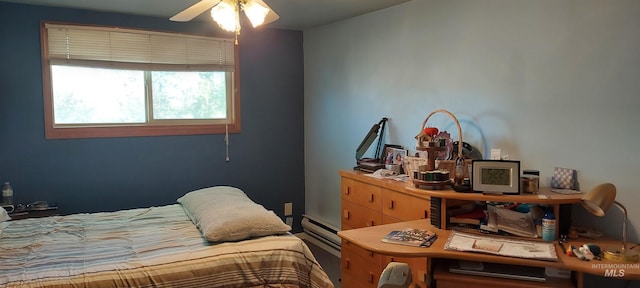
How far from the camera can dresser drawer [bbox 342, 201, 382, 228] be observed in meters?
3.22

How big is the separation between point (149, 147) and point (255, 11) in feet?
7.23

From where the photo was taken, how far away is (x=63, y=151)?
3.73 meters

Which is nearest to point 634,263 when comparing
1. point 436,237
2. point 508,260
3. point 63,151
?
point 508,260

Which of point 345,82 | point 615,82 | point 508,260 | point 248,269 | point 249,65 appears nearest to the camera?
point 508,260

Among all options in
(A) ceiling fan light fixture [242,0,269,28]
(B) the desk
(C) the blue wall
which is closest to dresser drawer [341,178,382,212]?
(B) the desk

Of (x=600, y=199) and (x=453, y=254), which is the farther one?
(x=453, y=254)

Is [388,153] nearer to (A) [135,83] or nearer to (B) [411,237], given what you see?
(B) [411,237]

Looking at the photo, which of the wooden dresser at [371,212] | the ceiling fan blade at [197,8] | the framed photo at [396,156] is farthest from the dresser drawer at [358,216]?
the ceiling fan blade at [197,8]

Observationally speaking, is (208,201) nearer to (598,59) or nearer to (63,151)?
(63,151)

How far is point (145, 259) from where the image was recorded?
2.29 meters

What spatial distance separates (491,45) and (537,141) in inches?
25.1

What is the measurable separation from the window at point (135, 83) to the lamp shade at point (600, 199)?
3.12 m

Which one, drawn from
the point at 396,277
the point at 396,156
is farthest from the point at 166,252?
the point at 396,156

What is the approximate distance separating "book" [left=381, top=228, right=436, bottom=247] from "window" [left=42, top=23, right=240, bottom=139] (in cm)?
244
